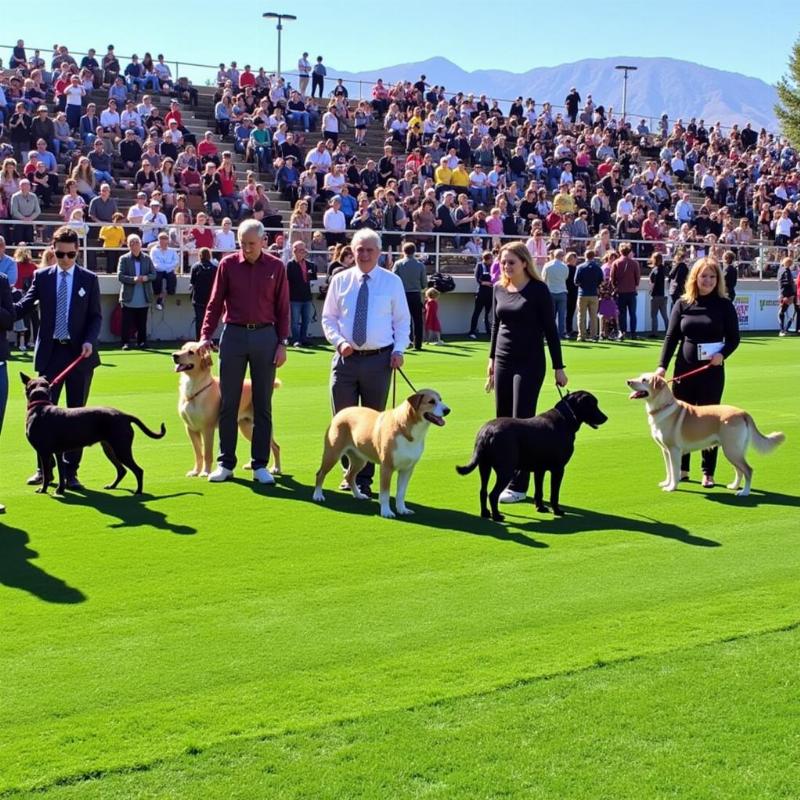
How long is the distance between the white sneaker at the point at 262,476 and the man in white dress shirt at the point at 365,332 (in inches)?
33.1

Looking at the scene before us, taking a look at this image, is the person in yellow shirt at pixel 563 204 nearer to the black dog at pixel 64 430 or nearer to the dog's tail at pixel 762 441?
the dog's tail at pixel 762 441

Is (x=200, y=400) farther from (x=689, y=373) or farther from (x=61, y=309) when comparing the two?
(x=689, y=373)

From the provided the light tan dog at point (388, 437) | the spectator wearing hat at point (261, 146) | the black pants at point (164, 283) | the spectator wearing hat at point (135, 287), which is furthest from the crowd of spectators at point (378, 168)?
the light tan dog at point (388, 437)

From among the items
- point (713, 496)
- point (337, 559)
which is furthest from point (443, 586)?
point (713, 496)

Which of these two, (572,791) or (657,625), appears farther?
(657,625)

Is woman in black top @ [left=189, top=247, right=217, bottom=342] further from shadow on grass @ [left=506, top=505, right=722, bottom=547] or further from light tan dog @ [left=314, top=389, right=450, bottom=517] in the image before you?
shadow on grass @ [left=506, top=505, right=722, bottom=547]

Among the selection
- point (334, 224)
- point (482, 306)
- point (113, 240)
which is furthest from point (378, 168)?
point (113, 240)

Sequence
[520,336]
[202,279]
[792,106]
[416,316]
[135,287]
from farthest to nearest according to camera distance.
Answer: [792,106] → [416,316] → [135,287] → [202,279] → [520,336]

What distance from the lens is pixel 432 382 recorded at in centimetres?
1748

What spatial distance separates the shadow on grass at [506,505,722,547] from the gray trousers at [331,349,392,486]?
4.62ft

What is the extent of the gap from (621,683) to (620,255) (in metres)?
23.4

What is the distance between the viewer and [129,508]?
8.77 metres

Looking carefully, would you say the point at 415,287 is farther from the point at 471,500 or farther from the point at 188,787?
the point at 188,787

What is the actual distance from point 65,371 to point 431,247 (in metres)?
19.0
